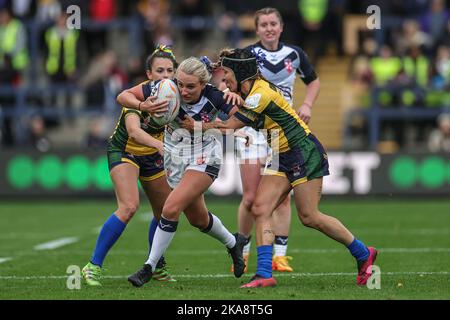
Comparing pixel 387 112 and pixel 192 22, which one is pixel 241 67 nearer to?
pixel 387 112

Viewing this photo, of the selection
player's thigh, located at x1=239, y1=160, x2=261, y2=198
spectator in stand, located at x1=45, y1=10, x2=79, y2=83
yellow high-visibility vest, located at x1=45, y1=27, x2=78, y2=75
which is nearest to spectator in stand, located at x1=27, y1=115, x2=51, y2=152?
spectator in stand, located at x1=45, y1=10, x2=79, y2=83

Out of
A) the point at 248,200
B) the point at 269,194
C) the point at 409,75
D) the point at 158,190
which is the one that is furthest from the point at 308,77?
the point at 409,75

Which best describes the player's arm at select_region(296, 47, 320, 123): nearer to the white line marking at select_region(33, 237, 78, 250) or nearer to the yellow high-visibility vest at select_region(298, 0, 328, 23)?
the white line marking at select_region(33, 237, 78, 250)

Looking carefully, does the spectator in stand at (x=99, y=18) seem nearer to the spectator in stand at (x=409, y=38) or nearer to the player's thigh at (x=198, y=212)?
the spectator in stand at (x=409, y=38)

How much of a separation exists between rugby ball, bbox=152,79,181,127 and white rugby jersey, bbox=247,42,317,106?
1.91m

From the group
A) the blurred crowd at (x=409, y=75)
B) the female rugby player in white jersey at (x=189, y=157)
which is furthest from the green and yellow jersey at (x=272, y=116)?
the blurred crowd at (x=409, y=75)

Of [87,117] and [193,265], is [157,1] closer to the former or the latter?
[87,117]

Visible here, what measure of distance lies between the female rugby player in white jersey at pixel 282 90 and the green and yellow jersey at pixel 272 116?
Answer: 131cm

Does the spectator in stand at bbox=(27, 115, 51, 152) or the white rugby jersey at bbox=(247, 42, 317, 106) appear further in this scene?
the spectator in stand at bbox=(27, 115, 51, 152)

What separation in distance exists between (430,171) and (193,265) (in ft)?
32.1

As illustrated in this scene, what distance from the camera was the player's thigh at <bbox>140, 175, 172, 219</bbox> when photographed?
9.73 meters

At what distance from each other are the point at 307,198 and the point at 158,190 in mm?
1459

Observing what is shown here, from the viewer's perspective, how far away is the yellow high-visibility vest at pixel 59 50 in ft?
73.0
